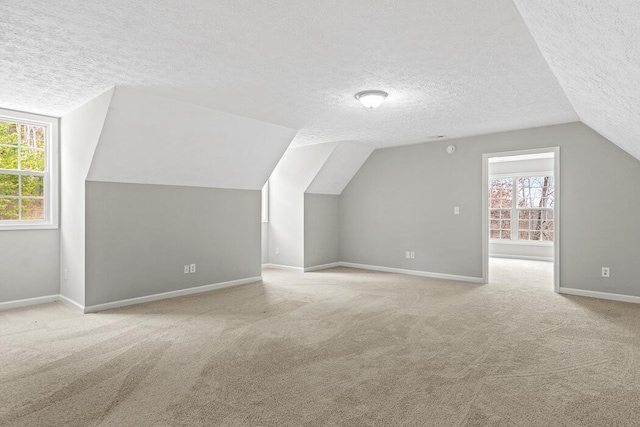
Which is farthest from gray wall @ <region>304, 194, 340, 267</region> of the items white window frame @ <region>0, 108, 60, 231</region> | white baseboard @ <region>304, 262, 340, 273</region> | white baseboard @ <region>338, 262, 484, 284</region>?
white window frame @ <region>0, 108, 60, 231</region>

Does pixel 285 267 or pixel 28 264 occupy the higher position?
pixel 28 264

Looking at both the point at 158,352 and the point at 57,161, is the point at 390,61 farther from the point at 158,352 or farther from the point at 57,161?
the point at 57,161

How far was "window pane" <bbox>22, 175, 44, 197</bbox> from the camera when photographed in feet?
14.6

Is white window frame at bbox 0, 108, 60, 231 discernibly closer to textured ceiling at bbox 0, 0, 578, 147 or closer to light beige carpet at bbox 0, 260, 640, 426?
textured ceiling at bbox 0, 0, 578, 147

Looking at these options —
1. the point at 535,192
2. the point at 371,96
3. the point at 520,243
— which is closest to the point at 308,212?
the point at 371,96

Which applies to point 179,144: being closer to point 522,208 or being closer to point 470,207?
point 470,207

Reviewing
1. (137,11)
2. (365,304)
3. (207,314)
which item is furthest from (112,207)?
(365,304)

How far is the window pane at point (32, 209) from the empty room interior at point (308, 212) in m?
0.02

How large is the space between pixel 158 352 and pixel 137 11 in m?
2.45

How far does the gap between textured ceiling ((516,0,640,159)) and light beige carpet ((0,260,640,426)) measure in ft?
6.39

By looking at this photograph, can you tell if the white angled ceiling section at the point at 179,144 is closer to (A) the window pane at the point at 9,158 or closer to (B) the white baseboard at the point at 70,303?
(A) the window pane at the point at 9,158

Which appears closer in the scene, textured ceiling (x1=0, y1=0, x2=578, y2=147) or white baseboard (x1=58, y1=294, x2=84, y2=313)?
textured ceiling (x1=0, y1=0, x2=578, y2=147)

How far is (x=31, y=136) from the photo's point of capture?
177 inches

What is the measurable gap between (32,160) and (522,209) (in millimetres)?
9506
